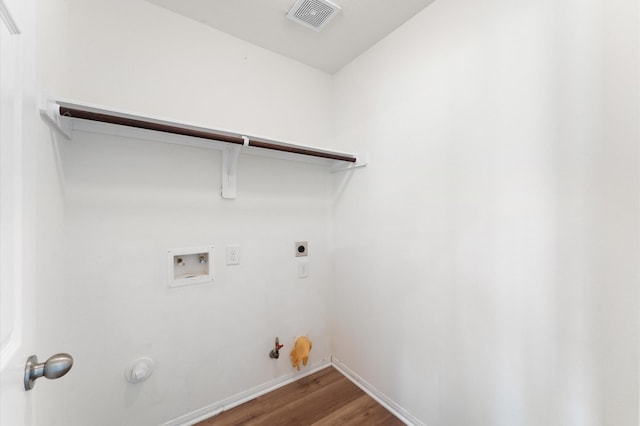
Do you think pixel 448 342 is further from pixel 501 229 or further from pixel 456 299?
pixel 501 229

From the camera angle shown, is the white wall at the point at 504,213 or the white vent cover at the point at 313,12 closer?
the white wall at the point at 504,213

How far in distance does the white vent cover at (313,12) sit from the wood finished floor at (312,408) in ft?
7.84

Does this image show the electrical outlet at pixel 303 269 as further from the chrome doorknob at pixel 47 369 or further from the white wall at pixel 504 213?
the chrome doorknob at pixel 47 369

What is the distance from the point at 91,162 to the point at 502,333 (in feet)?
6.89

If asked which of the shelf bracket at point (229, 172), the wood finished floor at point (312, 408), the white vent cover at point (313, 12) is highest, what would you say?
the white vent cover at point (313, 12)

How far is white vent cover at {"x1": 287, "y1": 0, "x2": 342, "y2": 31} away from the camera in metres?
1.42

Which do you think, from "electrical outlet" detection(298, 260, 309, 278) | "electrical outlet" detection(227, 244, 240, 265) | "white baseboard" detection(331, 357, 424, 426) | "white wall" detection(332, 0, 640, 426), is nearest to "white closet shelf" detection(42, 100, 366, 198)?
"electrical outlet" detection(227, 244, 240, 265)

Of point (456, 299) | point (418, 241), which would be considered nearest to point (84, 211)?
point (418, 241)

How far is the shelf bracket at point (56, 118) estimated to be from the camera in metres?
0.88

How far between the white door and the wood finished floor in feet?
4.11

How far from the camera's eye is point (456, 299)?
1327mm

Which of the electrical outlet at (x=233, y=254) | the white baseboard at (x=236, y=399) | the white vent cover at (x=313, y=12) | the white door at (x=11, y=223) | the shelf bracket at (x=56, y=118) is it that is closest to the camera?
the white door at (x=11, y=223)

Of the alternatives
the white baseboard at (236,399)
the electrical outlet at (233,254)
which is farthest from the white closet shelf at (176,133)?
the white baseboard at (236,399)

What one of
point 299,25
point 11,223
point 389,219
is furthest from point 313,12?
point 11,223
